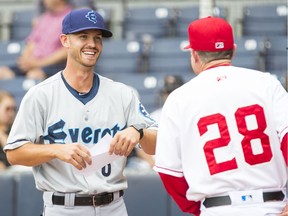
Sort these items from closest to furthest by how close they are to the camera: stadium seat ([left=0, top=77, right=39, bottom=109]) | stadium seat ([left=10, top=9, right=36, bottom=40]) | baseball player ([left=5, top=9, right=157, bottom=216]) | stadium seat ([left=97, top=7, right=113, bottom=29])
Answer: baseball player ([left=5, top=9, right=157, bottom=216]) → stadium seat ([left=0, top=77, right=39, bottom=109]) → stadium seat ([left=97, top=7, right=113, bottom=29]) → stadium seat ([left=10, top=9, right=36, bottom=40])

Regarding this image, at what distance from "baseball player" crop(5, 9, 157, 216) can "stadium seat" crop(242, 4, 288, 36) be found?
19.1ft

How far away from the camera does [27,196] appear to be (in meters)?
6.14

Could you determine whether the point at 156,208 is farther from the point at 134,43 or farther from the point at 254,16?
the point at 254,16

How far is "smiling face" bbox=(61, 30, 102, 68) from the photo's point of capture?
4.15 m

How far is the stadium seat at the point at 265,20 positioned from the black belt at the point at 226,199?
6329mm

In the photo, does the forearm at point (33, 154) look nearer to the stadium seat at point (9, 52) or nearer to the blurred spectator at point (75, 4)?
the blurred spectator at point (75, 4)

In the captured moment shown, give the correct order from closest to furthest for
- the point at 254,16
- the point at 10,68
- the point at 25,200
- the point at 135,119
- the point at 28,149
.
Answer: the point at 28,149 → the point at 135,119 → the point at 25,200 → the point at 10,68 → the point at 254,16

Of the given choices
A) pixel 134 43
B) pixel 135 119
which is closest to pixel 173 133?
pixel 135 119

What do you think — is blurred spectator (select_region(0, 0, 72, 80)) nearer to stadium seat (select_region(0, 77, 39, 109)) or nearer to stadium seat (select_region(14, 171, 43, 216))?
stadium seat (select_region(0, 77, 39, 109))

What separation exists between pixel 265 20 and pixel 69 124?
20.0 ft

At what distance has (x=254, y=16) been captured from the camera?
9.91m

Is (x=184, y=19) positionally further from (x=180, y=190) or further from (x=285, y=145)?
(x=285, y=145)

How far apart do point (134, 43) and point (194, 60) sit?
5.68 m

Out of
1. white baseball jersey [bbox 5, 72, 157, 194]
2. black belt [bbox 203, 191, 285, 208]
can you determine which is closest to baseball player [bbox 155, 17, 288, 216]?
black belt [bbox 203, 191, 285, 208]
